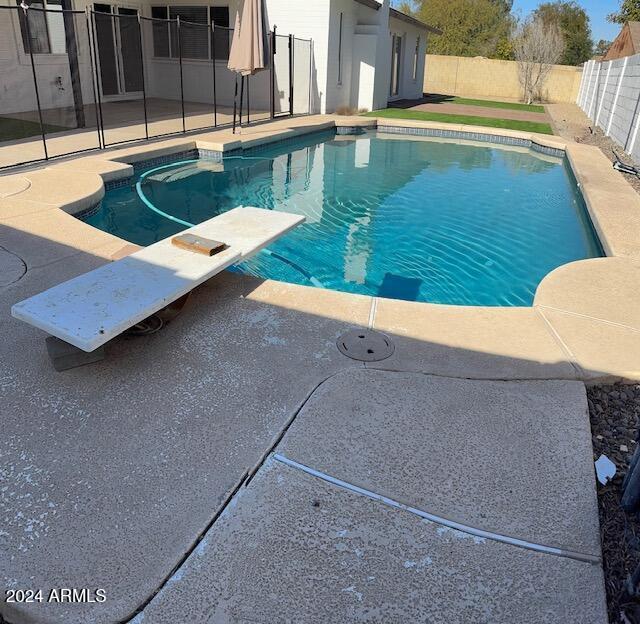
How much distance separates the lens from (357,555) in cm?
192

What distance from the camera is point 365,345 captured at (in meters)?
3.24

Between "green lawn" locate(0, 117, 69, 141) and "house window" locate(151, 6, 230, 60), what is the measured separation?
21.1 feet

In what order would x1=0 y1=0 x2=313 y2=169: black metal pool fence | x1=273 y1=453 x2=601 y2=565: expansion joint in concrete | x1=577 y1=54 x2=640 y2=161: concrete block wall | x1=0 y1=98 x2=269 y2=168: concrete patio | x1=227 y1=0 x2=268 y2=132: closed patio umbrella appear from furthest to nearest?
1. x1=577 y1=54 x2=640 y2=161: concrete block wall
2. x1=227 y1=0 x2=268 y2=132: closed patio umbrella
3. x1=0 y1=0 x2=313 y2=169: black metal pool fence
4. x1=0 y1=98 x2=269 y2=168: concrete patio
5. x1=273 y1=453 x2=601 y2=565: expansion joint in concrete

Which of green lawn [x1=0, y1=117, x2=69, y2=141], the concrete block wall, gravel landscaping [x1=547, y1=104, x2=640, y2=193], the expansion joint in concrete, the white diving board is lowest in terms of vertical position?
the expansion joint in concrete

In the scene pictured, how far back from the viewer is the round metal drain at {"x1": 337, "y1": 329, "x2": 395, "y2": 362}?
10.3 ft

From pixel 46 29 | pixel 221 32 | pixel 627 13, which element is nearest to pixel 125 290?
pixel 46 29

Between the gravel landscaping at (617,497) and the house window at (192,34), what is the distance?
15.8 metres

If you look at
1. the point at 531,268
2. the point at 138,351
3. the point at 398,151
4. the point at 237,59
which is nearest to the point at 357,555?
the point at 138,351

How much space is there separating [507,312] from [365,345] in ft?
3.80

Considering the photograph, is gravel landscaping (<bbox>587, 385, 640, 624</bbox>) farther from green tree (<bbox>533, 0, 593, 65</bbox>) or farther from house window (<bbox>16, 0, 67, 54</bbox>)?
green tree (<bbox>533, 0, 593, 65</bbox>)

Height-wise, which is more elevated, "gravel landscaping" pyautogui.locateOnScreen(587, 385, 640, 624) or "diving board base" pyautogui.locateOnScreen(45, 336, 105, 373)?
"diving board base" pyautogui.locateOnScreen(45, 336, 105, 373)

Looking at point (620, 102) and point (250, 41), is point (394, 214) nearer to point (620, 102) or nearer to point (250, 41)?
point (250, 41)

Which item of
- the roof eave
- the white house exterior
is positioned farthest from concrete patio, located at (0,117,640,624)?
the roof eave

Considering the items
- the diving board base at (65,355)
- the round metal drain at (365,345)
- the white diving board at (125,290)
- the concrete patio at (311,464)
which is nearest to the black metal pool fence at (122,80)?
the white diving board at (125,290)
